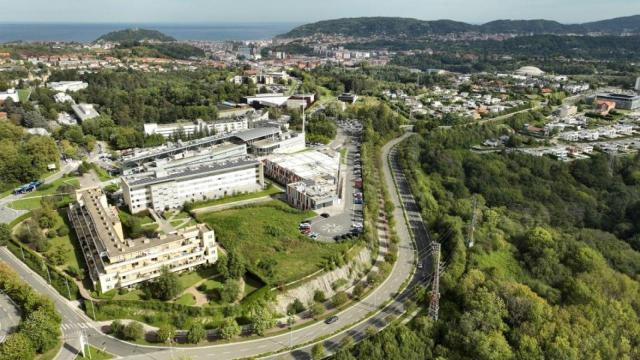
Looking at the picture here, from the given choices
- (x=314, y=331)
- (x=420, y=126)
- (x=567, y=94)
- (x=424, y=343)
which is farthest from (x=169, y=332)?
(x=567, y=94)

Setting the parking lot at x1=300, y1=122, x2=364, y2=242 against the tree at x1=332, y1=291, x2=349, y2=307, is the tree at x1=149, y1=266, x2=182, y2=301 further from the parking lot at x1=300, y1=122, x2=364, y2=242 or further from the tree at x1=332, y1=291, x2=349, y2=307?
the parking lot at x1=300, y1=122, x2=364, y2=242

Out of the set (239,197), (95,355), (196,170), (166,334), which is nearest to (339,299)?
(166,334)

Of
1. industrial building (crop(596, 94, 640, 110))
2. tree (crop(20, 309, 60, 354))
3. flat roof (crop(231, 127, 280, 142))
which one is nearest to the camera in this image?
tree (crop(20, 309, 60, 354))

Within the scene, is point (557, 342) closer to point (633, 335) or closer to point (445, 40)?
point (633, 335)

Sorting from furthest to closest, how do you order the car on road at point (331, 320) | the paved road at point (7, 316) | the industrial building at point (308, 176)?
1. the industrial building at point (308, 176)
2. the car on road at point (331, 320)
3. the paved road at point (7, 316)

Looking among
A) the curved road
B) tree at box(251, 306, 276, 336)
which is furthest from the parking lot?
tree at box(251, 306, 276, 336)

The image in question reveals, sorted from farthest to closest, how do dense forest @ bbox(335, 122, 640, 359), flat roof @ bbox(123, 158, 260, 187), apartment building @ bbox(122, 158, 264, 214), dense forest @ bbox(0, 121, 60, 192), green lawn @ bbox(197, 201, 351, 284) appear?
dense forest @ bbox(0, 121, 60, 192), apartment building @ bbox(122, 158, 264, 214), flat roof @ bbox(123, 158, 260, 187), green lawn @ bbox(197, 201, 351, 284), dense forest @ bbox(335, 122, 640, 359)

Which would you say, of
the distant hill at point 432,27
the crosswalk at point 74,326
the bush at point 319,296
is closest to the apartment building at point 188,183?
the crosswalk at point 74,326

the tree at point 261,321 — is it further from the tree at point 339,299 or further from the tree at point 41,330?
the tree at point 41,330
